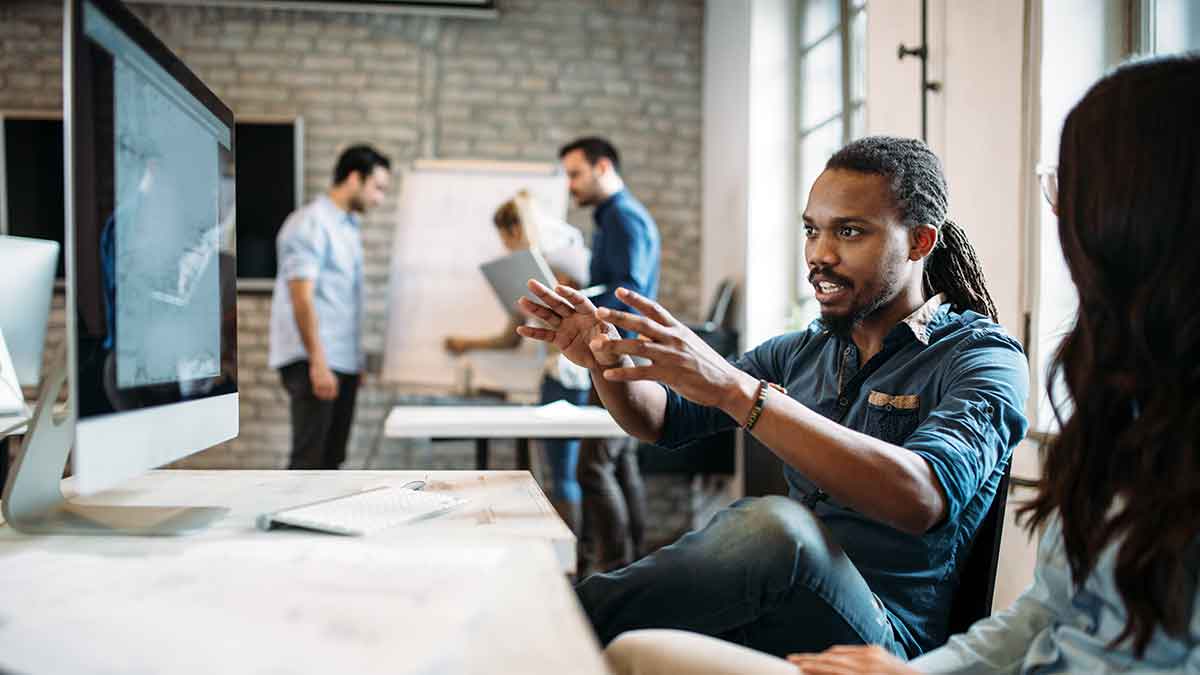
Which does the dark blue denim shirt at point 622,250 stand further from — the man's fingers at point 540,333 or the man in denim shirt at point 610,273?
the man's fingers at point 540,333

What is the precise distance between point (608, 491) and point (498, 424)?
80 cm

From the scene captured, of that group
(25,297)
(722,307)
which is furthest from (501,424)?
(722,307)

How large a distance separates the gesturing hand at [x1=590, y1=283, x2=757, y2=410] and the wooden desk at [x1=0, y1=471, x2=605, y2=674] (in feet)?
0.69

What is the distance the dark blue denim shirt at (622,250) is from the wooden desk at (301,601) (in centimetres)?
230

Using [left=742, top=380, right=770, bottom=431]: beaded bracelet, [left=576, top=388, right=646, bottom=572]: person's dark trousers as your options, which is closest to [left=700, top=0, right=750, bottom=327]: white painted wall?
[left=576, top=388, right=646, bottom=572]: person's dark trousers

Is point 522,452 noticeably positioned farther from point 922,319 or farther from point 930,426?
point 930,426

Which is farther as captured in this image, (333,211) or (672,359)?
(333,211)

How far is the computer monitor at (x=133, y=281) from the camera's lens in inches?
35.4

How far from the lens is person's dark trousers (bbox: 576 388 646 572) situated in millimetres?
3463

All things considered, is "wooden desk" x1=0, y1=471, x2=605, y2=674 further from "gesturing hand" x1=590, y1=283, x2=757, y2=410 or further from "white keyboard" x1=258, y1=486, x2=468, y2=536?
"gesturing hand" x1=590, y1=283, x2=757, y2=410

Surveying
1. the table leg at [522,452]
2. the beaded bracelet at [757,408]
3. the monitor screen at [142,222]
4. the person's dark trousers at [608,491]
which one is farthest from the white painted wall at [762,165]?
the monitor screen at [142,222]

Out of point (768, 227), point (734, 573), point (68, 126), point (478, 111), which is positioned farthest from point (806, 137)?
point (68, 126)

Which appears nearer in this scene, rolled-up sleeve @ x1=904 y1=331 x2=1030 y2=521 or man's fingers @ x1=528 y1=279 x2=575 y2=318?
rolled-up sleeve @ x1=904 y1=331 x2=1030 y2=521

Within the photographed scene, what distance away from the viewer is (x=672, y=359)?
1.17 metres
